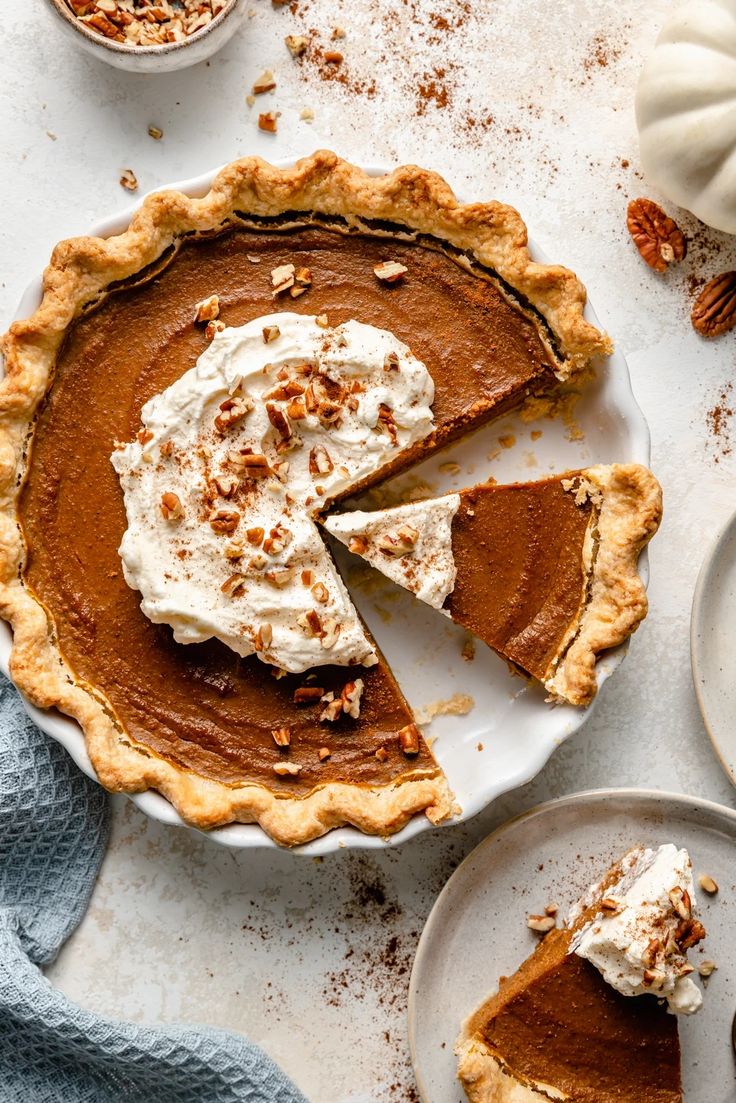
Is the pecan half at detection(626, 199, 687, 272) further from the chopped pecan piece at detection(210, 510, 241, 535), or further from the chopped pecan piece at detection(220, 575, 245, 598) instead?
the chopped pecan piece at detection(220, 575, 245, 598)

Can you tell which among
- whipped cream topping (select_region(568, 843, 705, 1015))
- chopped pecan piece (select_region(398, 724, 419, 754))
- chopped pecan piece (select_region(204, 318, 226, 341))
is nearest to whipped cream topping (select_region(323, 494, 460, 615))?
chopped pecan piece (select_region(398, 724, 419, 754))

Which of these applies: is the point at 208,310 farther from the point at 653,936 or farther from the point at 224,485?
the point at 653,936

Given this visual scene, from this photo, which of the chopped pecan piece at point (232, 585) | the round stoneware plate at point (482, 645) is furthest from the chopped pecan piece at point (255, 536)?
the round stoneware plate at point (482, 645)

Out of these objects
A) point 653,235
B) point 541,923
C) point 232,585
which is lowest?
point 541,923

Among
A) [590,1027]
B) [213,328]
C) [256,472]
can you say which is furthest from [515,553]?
[590,1027]

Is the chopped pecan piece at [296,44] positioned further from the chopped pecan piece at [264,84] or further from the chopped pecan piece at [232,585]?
the chopped pecan piece at [232,585]

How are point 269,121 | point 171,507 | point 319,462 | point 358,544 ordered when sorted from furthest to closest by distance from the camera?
point 269,121 → point 358,544 → point 319,462 → point 171,507

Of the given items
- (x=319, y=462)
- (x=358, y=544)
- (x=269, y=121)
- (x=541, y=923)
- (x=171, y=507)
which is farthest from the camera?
(x=269, y=121)
